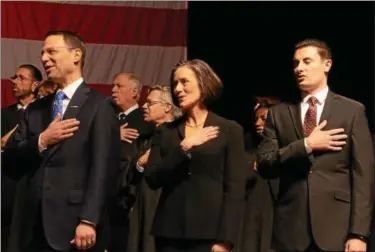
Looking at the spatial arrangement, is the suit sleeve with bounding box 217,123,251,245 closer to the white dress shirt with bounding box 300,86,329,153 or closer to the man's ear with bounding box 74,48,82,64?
the white dress shirt with bounding box 300,86,329,153

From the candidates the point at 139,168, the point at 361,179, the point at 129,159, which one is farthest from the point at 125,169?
the point at 361,179

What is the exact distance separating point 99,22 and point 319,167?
338 centimetres

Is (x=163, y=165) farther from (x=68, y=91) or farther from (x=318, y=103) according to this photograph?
(x=318, y=103)

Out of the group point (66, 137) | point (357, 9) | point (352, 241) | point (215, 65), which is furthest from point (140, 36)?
point (352, 241)

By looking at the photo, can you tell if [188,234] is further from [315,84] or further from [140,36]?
[140,36]

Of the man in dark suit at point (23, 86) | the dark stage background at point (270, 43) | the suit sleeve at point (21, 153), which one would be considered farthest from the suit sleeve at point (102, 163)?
the dark stage background at point (270, 43)

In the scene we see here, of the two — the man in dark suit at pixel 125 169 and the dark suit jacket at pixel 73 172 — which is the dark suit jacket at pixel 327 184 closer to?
the dark suit jacket at pixel 73 172

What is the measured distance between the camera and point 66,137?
390 cm

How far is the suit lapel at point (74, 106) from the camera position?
12.9ft

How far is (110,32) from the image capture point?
686 centimetres

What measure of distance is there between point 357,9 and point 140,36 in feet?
5.12

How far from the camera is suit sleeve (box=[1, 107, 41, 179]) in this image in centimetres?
395

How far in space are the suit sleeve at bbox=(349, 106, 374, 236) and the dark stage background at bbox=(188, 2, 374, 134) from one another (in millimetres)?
3074

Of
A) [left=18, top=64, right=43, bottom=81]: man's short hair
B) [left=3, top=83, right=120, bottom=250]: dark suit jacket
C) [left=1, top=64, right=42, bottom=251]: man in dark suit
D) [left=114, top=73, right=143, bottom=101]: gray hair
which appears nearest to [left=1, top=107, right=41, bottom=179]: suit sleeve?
[left=3, top=83, right=120, bottom=250]: dark suit jacket
